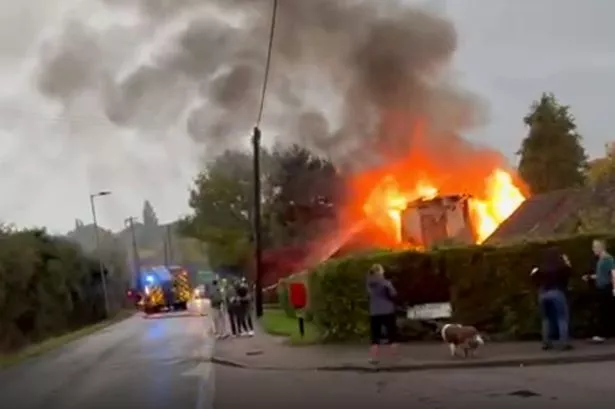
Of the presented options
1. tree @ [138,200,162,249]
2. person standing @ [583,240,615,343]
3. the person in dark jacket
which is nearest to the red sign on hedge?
the person in dark jacket

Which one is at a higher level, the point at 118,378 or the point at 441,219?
the point at 441,219

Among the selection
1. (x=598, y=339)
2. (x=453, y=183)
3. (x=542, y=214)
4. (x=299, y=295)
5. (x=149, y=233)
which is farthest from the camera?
(x=149, y=233)

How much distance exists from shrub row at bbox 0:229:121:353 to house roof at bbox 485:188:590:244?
56.2 feet

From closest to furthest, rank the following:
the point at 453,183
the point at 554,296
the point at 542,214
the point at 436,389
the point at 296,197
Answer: the point at 436,389 < the point at 554,296 < the point at 542,214 < the point at 453,183 < the point at 296,197

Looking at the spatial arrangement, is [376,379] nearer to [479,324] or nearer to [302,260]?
[479,324]

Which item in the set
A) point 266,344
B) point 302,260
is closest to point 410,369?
point 266,344

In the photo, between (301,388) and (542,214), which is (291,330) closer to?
(301,388)

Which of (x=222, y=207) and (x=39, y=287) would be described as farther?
(x=222, y=207)

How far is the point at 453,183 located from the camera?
42.5 meters

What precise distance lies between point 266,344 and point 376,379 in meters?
8.63

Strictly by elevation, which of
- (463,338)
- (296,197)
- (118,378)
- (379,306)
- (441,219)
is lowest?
(118,378)

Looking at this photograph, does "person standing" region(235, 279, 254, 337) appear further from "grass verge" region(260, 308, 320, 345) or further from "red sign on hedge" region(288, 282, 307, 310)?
"red sign on hedge" region(288, 282, 307, 310)

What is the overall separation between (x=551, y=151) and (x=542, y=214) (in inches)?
1244

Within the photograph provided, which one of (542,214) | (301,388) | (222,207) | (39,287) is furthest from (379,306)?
(222,207)
